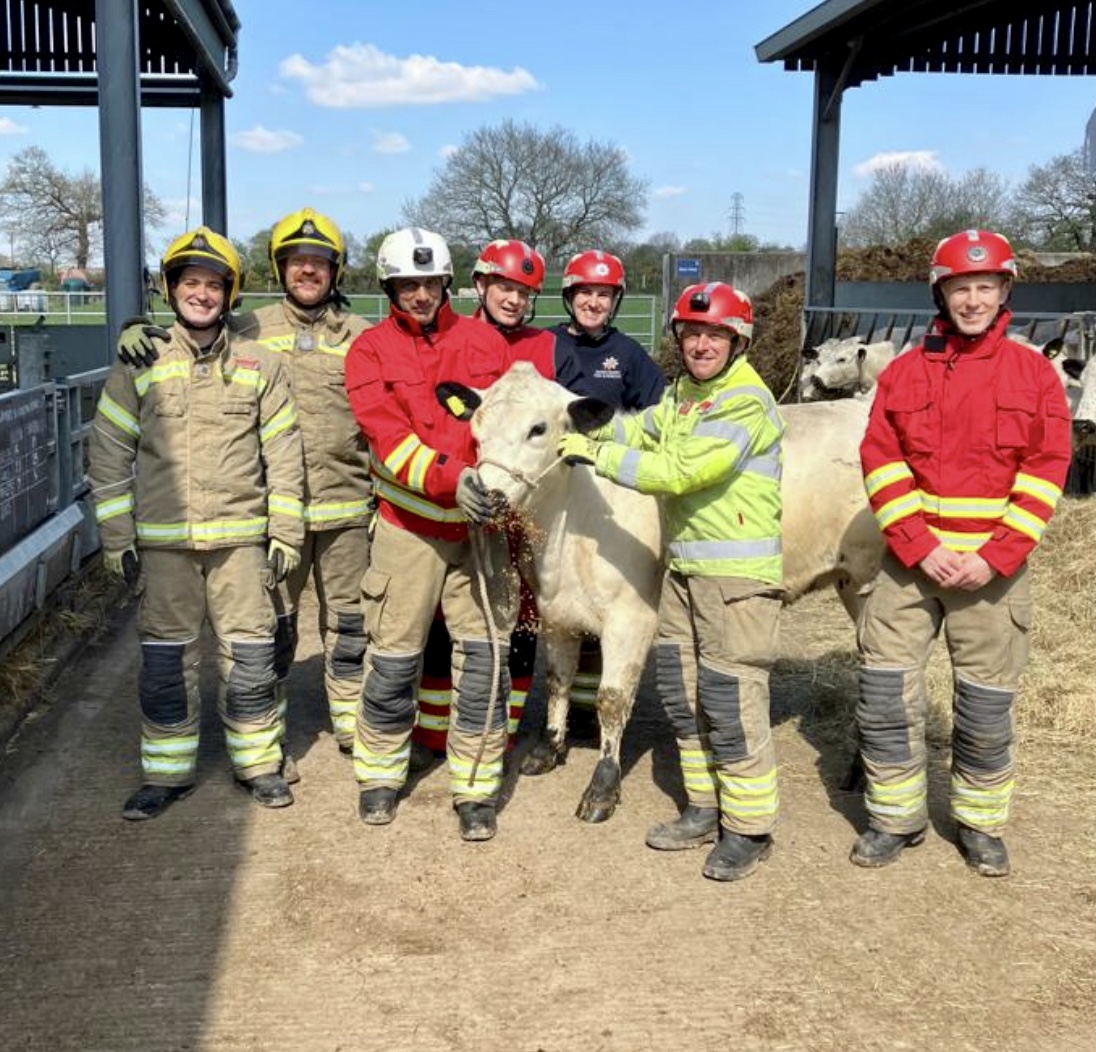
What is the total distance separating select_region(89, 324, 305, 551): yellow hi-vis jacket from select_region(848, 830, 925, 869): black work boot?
2.49 m

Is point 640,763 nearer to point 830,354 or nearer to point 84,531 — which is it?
point 84,531

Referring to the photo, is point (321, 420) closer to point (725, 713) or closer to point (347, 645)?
point (347, 645)

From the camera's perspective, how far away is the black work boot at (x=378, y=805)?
4.62m

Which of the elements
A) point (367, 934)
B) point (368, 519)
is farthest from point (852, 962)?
point (368, 519)

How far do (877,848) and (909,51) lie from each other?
13.3m

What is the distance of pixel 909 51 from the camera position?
1499cm

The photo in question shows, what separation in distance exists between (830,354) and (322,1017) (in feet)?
35.1

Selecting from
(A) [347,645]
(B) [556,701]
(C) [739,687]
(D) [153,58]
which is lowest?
(B) [556,701]

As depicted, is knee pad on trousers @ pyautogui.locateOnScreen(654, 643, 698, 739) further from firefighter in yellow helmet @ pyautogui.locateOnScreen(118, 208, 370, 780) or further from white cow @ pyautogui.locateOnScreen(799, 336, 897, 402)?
white cow @ pyautogui.locateOnScreen(799, 336, 897, 402)

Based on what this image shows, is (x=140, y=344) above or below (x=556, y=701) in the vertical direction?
above

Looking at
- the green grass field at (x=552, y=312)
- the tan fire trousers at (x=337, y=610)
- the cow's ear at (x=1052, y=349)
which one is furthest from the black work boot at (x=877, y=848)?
the green grass field at (x=552, y=312)

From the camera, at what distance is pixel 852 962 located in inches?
143

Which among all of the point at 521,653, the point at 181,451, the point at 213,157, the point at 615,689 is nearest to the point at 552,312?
the point at 213,157

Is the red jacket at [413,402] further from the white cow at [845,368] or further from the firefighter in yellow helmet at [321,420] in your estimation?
the white cow at [845,368]
